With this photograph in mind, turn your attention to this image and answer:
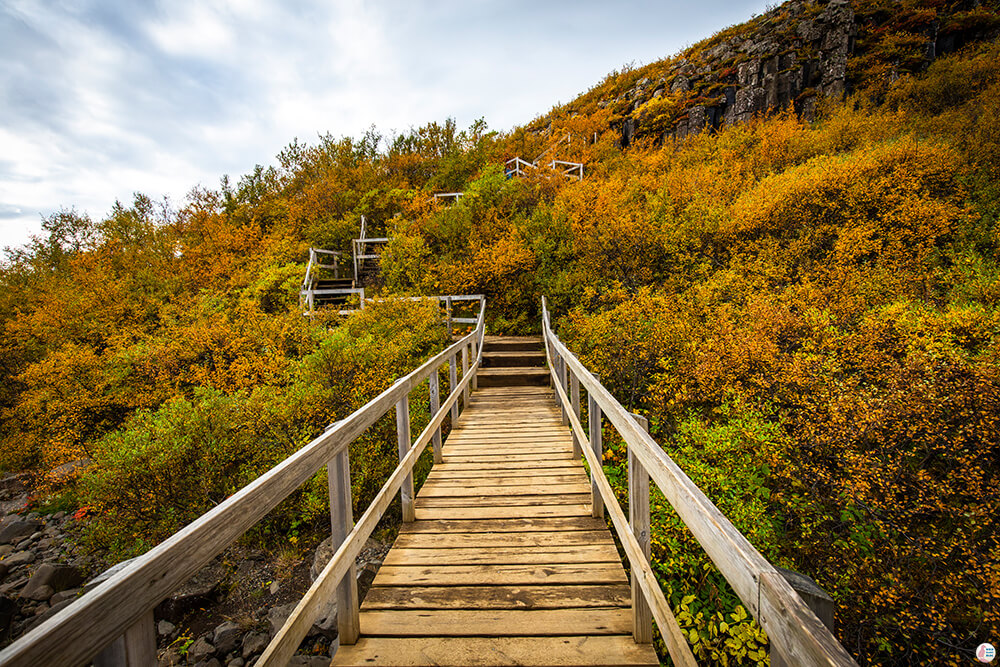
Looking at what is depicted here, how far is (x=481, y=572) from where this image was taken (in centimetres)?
278

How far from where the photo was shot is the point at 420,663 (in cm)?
208

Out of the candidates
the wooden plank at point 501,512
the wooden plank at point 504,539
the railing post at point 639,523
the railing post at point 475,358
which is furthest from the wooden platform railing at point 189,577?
the railing post at point 475,358

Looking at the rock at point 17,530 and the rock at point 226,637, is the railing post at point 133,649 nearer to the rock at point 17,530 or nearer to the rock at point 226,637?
the rock at point 226,637

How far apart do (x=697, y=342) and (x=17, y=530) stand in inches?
574

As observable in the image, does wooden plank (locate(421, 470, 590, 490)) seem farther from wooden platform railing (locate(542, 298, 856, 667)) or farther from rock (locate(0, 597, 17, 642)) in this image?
rock (locate(0, 597, 17, 642))

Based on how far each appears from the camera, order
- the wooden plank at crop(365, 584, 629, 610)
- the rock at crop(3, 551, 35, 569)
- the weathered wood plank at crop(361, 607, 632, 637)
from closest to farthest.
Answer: the weathered wood plank at crop(361, 607, 632, 637)
the wooden plank at crop(365, 584, 629, 610)
the rock at crop(3, 551, 35, 569)

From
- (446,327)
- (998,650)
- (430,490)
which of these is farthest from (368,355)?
(998,650)

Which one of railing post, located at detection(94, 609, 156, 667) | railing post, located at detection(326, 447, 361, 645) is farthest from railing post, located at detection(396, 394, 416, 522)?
railing post, located at detection(94, 609, 156, 667)

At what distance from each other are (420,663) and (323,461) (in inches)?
45.3

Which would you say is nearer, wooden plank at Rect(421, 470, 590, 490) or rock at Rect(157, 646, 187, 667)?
wooden plank at Rect(421, 470, 590, 490)

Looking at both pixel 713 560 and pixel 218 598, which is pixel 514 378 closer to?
pixel 218 598

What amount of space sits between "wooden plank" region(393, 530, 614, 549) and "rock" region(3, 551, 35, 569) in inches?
394

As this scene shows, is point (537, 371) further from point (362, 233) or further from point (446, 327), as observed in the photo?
point (362, 233)

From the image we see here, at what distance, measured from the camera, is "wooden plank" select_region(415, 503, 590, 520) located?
354cm
